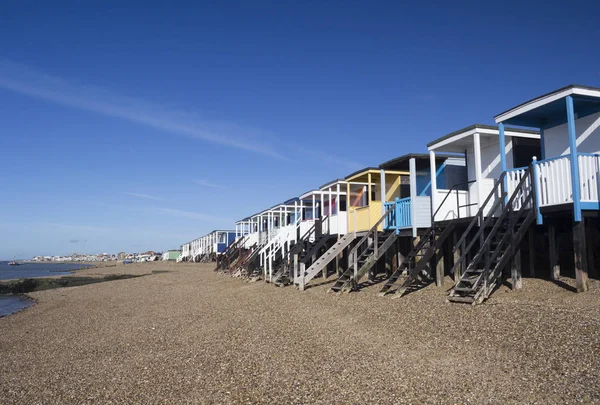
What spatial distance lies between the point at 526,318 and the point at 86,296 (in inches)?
956

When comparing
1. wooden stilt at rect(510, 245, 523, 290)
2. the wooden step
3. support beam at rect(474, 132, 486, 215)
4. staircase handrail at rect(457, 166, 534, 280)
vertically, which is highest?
support beam at rect(474, 132, 486, 215)

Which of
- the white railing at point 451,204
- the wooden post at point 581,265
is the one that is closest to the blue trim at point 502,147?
the white railing at point 451,204

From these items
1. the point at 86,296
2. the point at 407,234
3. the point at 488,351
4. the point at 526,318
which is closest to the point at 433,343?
the point at 488,351

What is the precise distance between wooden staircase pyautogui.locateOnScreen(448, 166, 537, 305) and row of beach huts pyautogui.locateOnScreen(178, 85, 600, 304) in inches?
1.2

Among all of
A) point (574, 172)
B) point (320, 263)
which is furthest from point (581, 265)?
point (320, 263)

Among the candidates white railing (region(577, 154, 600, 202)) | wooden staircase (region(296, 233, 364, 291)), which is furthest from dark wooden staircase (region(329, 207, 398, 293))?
white railing (region(577, 154, 600, 202))

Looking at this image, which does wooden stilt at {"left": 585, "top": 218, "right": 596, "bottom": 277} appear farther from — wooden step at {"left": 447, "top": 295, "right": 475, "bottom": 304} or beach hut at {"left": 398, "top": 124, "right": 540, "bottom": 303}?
wooden step at {"left": 447, "top": 295, "right": 475, "bottom": 304}

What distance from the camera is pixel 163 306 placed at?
61.6 feet

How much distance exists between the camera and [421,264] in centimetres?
1395

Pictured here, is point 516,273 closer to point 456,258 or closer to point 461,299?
point 461,299

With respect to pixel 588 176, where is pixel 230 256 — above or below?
below

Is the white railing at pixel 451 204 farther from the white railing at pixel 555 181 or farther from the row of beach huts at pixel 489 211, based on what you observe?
the white railing at pixel 555 181

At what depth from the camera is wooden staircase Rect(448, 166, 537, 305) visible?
1125 centimetres

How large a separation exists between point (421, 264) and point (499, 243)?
9.48 feet
